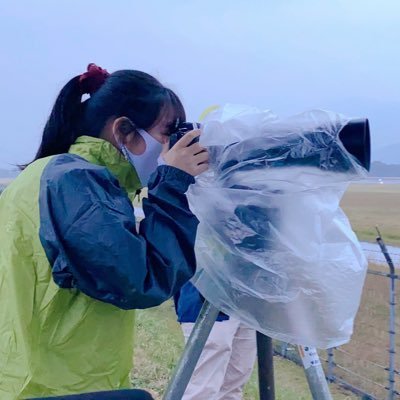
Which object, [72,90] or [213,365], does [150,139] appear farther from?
[213,365]

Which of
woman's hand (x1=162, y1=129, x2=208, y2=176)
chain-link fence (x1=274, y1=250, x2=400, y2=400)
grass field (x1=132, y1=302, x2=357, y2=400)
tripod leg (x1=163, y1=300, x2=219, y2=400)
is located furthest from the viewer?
chain-link fence (x1=274, y1=250, x2=400, y2=400)

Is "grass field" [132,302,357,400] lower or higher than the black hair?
lower

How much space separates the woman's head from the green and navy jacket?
135mm

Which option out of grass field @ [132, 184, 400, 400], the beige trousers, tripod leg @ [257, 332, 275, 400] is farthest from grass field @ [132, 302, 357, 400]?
tripod leg @ [257, 332, 275, 400]

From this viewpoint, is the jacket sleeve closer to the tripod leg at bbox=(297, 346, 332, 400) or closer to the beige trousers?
the tripod leg at bbox=(297, 346, 332, 400)

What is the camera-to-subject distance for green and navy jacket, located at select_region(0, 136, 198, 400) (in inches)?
46.4

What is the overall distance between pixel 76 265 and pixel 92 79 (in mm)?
570

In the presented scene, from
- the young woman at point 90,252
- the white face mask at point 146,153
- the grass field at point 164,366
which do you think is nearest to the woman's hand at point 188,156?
the young woman at point 90,252

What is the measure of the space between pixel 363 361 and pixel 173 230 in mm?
5360

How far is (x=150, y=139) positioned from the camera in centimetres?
145

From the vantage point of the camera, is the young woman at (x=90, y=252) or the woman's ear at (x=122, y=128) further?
the woman's ear at (x=122, y=128)

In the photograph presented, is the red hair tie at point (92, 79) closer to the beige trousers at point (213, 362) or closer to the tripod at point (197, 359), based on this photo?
the tripod at point (197, 359)

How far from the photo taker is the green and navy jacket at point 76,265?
1180 millimetres

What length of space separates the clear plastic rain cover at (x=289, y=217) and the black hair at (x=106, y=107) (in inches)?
A: 6.9
